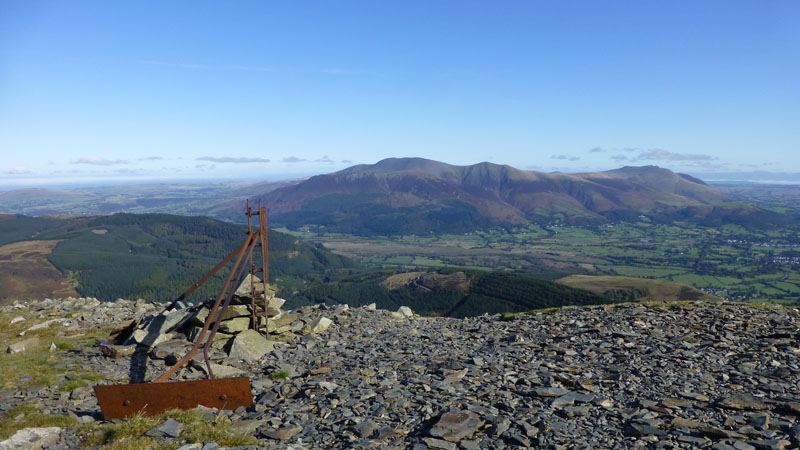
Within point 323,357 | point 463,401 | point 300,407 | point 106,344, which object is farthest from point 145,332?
point 463,401

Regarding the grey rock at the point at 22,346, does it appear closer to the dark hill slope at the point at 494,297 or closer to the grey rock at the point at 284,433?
the grey rock at the point at 284,433

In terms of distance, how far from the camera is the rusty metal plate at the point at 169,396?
13.9 meters

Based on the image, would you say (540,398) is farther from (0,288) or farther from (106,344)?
(0,288)

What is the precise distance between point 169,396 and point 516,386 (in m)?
12.1

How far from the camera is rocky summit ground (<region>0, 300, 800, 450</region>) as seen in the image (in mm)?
11336

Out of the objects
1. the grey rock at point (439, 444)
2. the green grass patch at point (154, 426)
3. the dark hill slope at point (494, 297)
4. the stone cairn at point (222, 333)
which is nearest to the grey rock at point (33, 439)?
the green grass patch at point (154, 426)

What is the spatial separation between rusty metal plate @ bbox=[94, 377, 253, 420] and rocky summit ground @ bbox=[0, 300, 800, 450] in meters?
0.50

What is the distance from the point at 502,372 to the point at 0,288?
24523 centimetres

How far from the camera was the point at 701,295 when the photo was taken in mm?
164250

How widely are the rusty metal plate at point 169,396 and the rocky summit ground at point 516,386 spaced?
0.50 meters

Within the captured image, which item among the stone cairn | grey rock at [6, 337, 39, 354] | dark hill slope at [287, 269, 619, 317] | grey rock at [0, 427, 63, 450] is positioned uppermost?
grey rock at [0, 427, 63, 450]

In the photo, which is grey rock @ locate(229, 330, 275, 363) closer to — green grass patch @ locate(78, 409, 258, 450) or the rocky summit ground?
the rocky summit ground

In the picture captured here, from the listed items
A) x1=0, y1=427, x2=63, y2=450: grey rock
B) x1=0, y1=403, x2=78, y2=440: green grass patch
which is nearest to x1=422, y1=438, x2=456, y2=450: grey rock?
x1=0, y1=427, x2=63, y2=450: grey rock

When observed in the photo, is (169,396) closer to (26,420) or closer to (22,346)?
(26,420)
